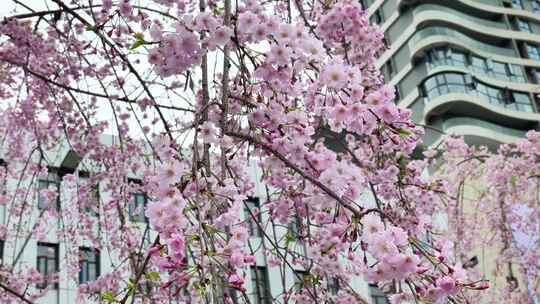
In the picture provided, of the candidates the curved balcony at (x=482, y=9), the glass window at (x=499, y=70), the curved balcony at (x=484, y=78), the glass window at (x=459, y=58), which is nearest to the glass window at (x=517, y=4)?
the curved balcony at (x=482, y=9)

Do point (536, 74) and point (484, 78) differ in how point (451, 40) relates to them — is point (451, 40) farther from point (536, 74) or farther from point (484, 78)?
point (536, 74)

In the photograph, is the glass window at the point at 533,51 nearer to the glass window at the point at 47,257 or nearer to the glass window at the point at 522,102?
the glass window at the point at 522,102

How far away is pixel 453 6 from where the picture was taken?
32656 mm

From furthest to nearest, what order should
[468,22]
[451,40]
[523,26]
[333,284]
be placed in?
[523,26], [468,22], [451,40], [333,284]

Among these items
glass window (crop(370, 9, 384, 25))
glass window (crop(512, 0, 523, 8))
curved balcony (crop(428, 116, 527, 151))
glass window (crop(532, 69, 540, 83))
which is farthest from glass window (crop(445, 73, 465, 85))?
glass window (crop(512, 0, 523, 8))

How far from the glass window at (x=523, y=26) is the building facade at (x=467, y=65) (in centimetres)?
5

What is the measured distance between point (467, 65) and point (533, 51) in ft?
16.5

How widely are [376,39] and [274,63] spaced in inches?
61.1

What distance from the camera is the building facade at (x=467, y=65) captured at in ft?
95.0

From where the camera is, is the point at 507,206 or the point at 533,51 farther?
the point at 533,51

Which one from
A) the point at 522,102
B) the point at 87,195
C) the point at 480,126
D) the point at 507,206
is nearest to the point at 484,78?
the point at 522,102

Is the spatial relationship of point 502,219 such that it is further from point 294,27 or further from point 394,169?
point 294,27

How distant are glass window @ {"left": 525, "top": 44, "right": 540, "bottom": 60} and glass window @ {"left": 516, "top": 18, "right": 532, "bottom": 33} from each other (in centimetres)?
101

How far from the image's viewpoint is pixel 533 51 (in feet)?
108
